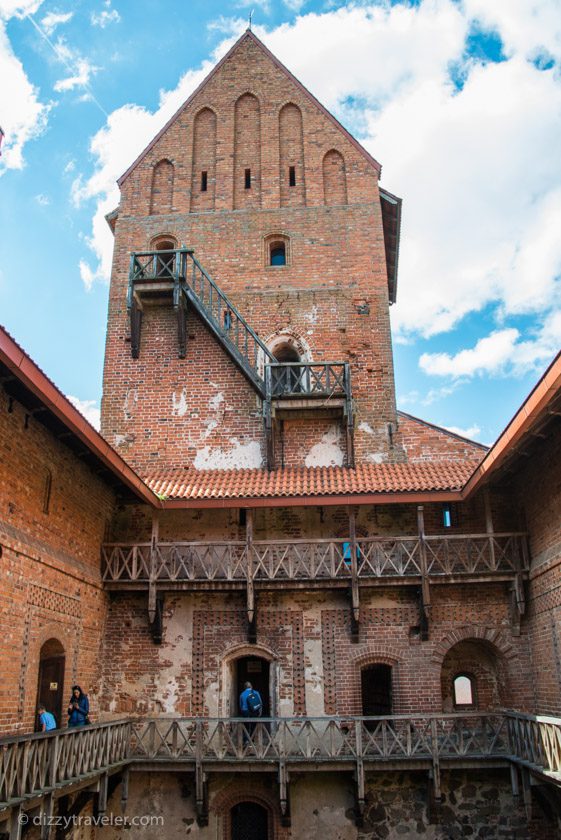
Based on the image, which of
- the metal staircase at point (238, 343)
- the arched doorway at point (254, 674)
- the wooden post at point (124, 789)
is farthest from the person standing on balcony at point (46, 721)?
the metal staircase at point (238, 343)

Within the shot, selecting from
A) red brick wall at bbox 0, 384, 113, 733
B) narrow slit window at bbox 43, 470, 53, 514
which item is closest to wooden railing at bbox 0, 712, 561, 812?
red brick wall at bbox 0, 384, 113, 733

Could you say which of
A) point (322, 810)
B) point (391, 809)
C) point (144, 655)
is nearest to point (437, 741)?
point (391, 809)

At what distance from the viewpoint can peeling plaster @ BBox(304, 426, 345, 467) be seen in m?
18.2

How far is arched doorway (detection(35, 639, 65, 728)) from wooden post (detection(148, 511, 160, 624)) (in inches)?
82.9

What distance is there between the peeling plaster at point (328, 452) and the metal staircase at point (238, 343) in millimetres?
328

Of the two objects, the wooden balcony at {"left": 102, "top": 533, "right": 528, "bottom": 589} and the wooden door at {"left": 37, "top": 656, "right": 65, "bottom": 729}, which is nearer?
the wooden door at {"left": 37, "top": 656, "right": 65, "bottom": 729}

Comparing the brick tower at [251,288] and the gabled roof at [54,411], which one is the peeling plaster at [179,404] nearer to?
the brick tower at [251,288]

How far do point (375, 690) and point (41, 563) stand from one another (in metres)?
8.45

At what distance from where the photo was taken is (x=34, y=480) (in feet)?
41.5

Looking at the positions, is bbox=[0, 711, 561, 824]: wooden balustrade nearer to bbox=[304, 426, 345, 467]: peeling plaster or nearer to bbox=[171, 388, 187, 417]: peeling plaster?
bbox=[304, 426, 345, 467]: peeling plaster

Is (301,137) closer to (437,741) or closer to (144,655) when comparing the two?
(144,655)

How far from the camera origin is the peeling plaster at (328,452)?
18219 millimetres

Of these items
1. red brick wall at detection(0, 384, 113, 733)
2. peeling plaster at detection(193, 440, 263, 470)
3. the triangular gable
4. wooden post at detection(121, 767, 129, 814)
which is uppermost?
the triangular gable

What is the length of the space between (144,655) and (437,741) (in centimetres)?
626
